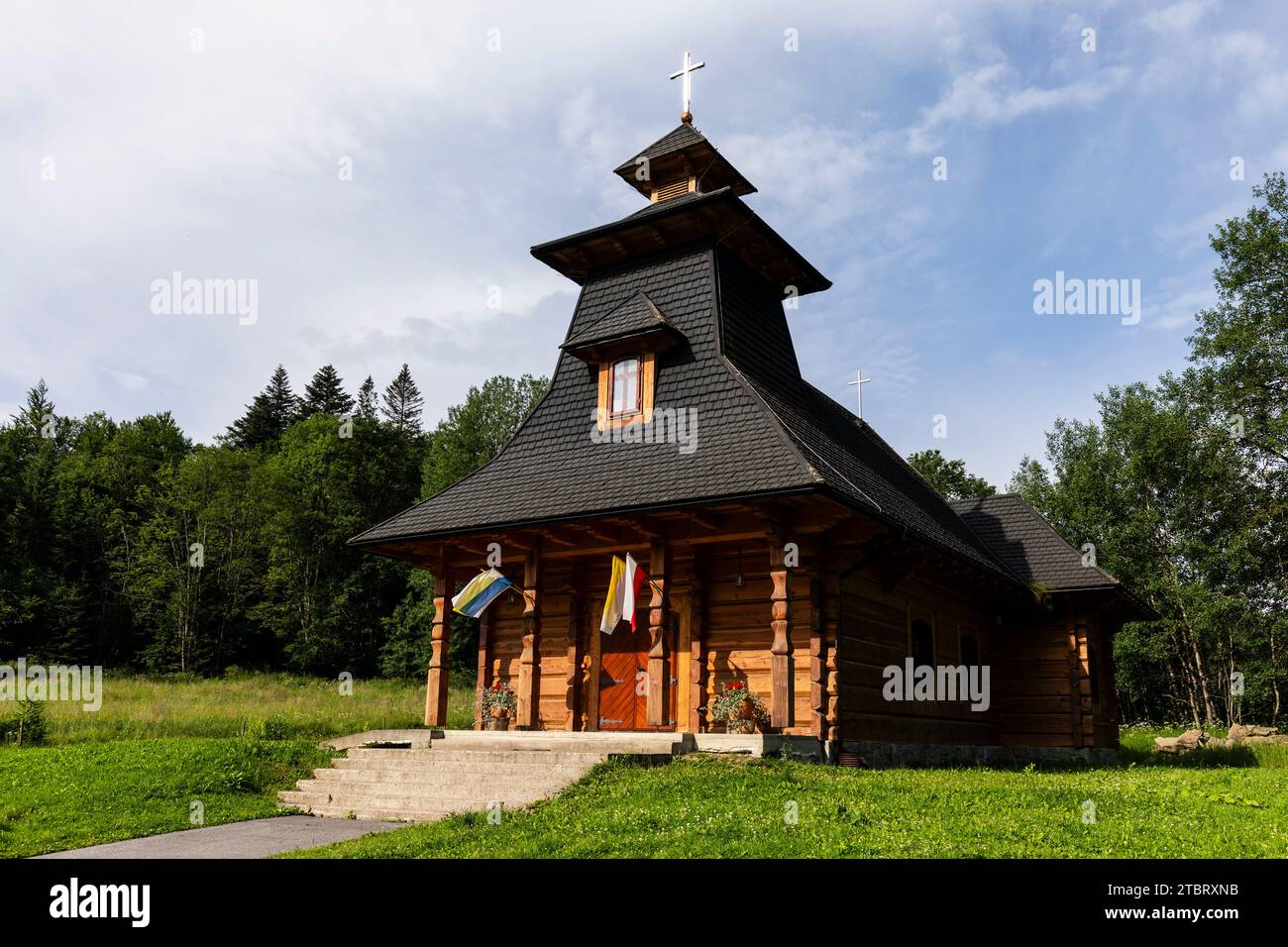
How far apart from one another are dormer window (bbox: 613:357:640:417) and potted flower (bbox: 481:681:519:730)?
508cm

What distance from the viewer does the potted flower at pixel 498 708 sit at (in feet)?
55.2

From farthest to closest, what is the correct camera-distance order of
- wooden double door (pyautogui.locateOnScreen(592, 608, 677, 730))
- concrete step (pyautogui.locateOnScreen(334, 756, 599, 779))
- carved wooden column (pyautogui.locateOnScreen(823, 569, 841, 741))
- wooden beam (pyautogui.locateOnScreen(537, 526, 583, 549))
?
wooden double door (pyautogui.locateOnScreen(592, 608, 677, 730)) < wooden beam (pyautogui.locateOnScreen(537, 526, 583, 549)) < carved wooden column (pyautogui.locateOnScreen(823, 569, 841, 741)) < concrete step (pyautogui.locateOnScreen(334, 756, 599, 779))

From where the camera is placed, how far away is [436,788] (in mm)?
12070

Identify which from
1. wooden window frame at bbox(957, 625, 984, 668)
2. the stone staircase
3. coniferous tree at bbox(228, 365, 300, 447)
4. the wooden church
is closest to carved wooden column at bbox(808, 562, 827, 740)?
the wooden church

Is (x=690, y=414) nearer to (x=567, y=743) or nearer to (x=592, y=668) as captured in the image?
(x=592, y=668)

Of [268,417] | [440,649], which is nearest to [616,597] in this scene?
[440,649]

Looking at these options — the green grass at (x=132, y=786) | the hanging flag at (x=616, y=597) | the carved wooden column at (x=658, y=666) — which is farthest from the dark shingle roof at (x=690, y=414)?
the green grass at (x=132, y=786)

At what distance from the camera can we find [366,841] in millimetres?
9336

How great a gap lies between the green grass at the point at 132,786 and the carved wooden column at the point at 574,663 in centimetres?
384

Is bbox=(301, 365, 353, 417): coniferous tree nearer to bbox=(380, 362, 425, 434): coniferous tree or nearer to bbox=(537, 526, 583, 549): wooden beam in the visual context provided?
bbox=(380, 362, 425, 434): coniferous tree

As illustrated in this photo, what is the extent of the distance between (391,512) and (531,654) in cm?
3975

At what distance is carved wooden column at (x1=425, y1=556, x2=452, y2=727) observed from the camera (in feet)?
53.9

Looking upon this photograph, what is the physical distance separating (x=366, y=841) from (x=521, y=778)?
249cm
